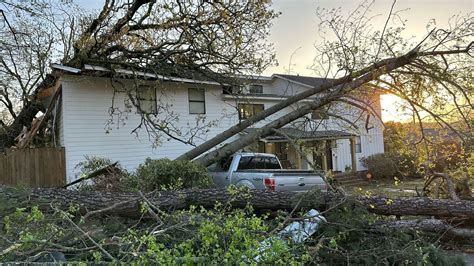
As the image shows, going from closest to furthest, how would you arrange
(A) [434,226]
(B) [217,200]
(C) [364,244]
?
(C) [364,244] < (B) [217,200] < (A) [434,226]

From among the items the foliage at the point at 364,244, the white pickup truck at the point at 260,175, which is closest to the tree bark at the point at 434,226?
the foliage at the point at 364,244

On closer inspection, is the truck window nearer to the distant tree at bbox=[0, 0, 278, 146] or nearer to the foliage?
the distant tree at bbox=[0, 0, 278, 146]

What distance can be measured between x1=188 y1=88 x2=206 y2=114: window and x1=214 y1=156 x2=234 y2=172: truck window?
5391mm

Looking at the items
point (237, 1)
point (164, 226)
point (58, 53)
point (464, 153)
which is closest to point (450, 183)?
point (464, 153)

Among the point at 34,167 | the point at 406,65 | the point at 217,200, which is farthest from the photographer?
the point at 34,167

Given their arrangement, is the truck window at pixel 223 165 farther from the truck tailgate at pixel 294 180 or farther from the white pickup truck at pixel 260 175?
the truck tailgate at pixel 294 180

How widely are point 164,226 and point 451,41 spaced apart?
7.74 meters

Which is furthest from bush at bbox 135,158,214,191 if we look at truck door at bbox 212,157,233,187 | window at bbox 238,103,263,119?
window at bbox 238,103,263,119

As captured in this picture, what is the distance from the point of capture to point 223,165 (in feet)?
39.4

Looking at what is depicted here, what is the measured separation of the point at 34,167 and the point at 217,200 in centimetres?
920

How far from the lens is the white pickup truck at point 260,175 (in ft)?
32.2

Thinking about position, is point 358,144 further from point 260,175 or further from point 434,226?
point 434,226

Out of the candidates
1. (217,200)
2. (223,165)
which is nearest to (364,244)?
(217,200)

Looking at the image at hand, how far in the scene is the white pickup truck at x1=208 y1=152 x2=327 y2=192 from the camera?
981 cm
